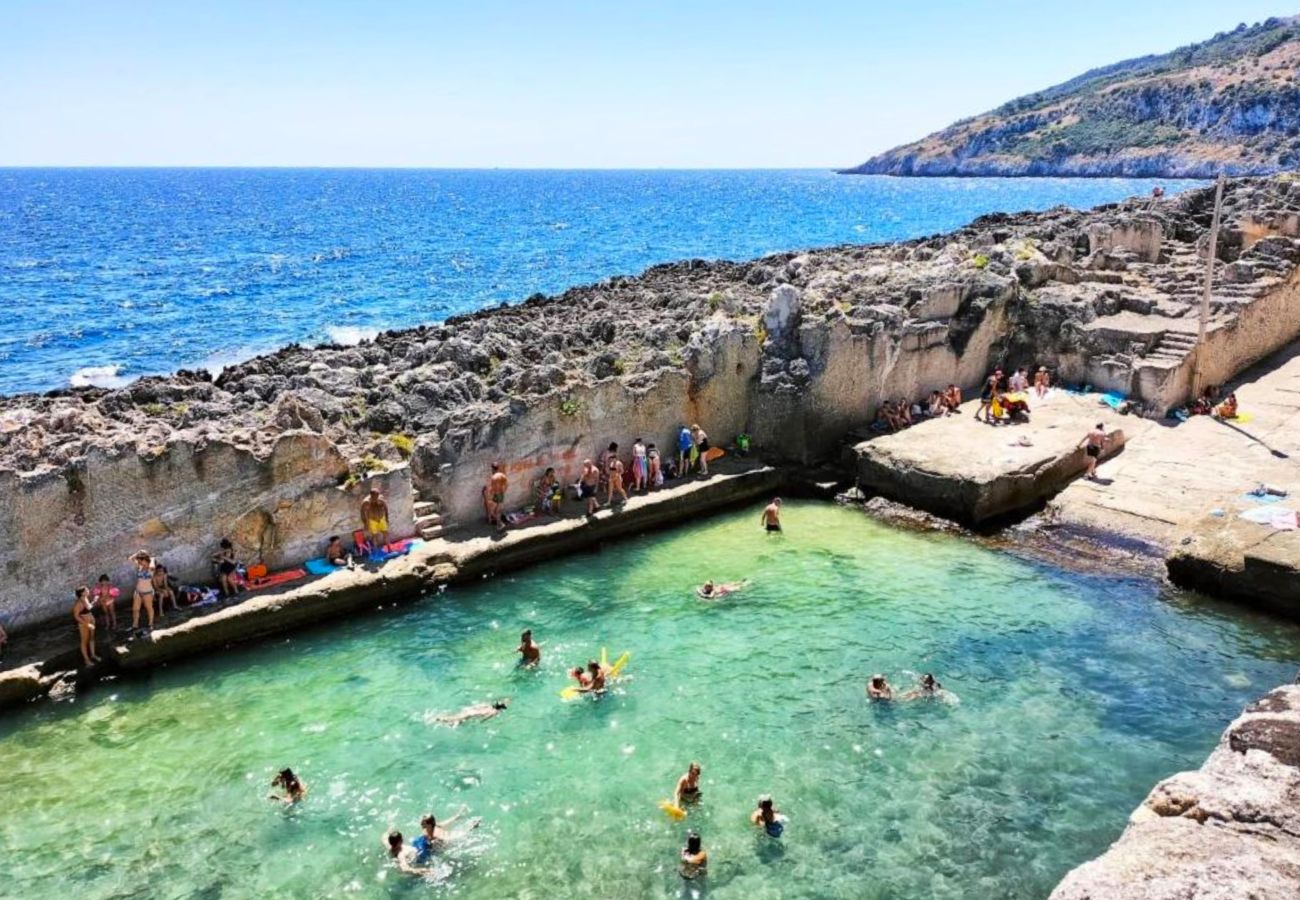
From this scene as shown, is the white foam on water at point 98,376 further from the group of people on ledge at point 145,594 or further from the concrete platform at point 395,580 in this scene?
the concrete platform at point 395,580

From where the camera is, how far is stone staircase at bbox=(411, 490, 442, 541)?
677 inches

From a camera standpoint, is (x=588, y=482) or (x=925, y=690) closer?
(x=925, y=690)

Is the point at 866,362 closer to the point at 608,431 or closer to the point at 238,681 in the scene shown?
the point at 608,431

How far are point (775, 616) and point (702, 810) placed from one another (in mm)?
5015

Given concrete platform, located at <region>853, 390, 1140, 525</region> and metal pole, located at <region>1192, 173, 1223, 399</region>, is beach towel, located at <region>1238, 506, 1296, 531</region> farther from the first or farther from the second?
metal pole, located at <region>1192, 173, 1223, 399</region>

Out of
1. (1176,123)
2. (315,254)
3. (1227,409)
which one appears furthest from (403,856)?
(1176,123)

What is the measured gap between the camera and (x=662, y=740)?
12570 mm

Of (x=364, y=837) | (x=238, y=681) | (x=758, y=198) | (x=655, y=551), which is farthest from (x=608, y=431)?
(x=758, y=198)

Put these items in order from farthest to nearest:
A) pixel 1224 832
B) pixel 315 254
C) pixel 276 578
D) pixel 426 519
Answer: pixel 315 254 < pixel 426 519 < pixel 276 578 < pixel 1224 832

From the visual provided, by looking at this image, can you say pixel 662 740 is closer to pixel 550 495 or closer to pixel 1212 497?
pixel 550 495

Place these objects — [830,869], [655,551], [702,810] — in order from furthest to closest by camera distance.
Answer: [655,551], [702,810], [830,869]

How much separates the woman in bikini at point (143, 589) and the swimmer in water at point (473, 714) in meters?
4.92

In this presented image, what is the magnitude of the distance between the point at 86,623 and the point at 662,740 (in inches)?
329

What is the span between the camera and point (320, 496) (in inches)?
634
